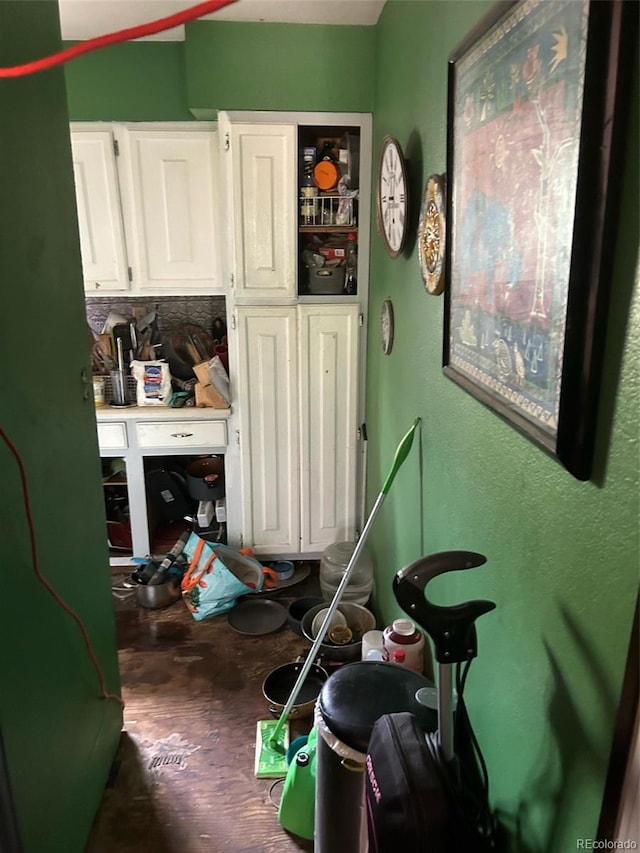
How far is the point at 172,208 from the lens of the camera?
9.07 feet

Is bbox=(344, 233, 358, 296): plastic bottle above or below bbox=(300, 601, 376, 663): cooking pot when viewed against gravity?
above

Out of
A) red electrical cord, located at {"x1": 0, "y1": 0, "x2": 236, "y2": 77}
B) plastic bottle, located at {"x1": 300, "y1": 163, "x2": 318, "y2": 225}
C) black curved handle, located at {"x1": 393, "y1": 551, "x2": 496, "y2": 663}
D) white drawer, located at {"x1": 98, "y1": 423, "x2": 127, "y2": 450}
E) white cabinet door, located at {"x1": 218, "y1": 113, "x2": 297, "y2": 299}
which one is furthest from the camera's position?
white drawer, located at {"x1": 98, "y1": 423, "x2": 127, "y2": 450}

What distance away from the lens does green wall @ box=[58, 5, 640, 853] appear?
82 centimetres

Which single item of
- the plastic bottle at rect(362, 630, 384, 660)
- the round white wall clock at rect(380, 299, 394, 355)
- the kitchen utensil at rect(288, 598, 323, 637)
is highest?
the round white wall clock at rect(380, 299, 394, 355)

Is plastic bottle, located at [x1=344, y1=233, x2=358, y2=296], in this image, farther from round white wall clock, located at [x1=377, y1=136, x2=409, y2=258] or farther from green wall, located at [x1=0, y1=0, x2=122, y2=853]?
green wall, located at [x1=0, y1=0, x2=122, y2=853]

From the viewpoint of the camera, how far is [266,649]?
2.57 metres

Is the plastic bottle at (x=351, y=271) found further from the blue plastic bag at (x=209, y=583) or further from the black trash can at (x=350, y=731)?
the black trash can at (x=350, y=731)

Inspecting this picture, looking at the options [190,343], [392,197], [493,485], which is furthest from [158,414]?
[493,485]

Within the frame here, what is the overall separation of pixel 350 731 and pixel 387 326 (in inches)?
56.8

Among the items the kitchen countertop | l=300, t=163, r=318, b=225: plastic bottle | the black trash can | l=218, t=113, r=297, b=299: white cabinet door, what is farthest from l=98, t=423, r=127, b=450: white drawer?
the black trash can

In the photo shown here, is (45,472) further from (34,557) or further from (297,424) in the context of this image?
(297,424)

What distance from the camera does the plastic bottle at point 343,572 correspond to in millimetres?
2732

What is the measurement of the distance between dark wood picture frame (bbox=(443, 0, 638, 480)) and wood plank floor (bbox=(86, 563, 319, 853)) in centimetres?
145

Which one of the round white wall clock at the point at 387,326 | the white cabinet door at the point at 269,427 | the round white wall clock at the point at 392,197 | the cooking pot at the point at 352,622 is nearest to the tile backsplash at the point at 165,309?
the white cabinet door at the point at 269,427
